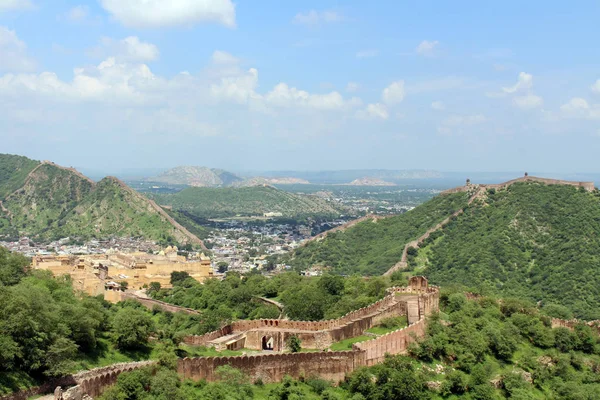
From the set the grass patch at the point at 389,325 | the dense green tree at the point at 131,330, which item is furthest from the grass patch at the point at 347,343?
the dense green tree at the point at 131,330

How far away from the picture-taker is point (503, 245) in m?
85.8

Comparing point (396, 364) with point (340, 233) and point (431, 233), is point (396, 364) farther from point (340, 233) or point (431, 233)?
point (340, 233)

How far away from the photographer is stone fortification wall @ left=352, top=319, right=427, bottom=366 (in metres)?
37.4

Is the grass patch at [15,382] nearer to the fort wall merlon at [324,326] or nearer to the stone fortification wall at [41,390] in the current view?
the stone fortification wall at [41,390]

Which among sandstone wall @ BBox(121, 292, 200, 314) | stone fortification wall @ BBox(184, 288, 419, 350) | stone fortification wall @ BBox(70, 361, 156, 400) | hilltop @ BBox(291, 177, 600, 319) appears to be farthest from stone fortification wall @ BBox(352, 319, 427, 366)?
hilltop @ BBox(291, 177, 600, 319)

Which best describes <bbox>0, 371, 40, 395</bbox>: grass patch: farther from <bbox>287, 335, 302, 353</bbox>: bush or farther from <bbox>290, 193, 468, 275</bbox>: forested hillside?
<bbox>290, 193, 468, 275</bbox>: forested hillside

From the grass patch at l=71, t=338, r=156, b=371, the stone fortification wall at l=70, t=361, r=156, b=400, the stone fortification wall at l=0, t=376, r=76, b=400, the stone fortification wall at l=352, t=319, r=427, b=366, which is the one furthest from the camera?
the stone fortification wall at l=352, t=319, r=427, b=366

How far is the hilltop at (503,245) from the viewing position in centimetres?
7462

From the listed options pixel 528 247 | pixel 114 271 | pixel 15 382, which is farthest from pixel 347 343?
pixel 528 247

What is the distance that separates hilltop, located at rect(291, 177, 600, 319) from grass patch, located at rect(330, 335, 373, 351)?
24310mm

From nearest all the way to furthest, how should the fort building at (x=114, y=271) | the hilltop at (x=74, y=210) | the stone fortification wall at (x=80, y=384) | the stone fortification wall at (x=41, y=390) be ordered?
the stone fortification wall at (x=41, y=390) → the stone fortification wall at (x=80, y=384) → the fort building at (x=114, y=271) → the hilltop at (x=74, y=210)

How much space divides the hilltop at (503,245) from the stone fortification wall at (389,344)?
23.3m

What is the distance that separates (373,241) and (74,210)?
85.9 metres

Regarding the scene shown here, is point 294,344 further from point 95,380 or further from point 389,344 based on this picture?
point 95,380
